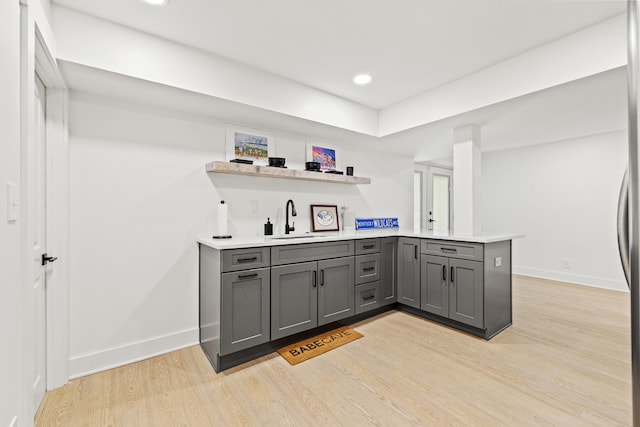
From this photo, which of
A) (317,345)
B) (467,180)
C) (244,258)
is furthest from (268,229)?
(467,180)

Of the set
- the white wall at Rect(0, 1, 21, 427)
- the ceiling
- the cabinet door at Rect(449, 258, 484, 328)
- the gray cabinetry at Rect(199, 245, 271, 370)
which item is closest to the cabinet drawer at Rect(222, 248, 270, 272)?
the gray cabinetry at Rect(199, 245, 271, 370)

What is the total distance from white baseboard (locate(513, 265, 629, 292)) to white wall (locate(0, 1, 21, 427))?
5.99 metres

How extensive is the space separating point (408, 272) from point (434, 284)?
33 cm

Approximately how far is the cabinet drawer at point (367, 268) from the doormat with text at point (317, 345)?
51cm

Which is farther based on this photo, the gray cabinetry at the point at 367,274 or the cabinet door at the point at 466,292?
the gray cabinetry at the point at 367,274

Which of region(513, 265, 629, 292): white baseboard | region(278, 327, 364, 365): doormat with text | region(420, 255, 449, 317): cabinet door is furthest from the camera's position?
region(513, 265, 629, 292): white baseboard

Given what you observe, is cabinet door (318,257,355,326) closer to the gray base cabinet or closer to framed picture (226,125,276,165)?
the gray base cabinet

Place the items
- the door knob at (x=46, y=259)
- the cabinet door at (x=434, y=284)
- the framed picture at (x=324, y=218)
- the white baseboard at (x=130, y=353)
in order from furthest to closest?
the framed picture at (x=324, y=218) → the cabinet door at (x=434, y=284) → the white baseboard at (x=130, y=353) → the door knob at (x=46, y=259)

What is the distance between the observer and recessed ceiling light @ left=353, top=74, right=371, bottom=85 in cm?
280

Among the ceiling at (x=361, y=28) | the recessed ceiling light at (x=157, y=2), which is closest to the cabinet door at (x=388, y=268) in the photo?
the ceiling at (x=361, y=28)

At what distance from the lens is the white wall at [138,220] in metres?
2.24

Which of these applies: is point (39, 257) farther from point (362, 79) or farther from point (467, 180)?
point (467, 180)

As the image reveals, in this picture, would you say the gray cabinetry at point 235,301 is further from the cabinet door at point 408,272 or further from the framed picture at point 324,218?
the cabinet door at point 408,272

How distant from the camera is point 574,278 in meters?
4.56
